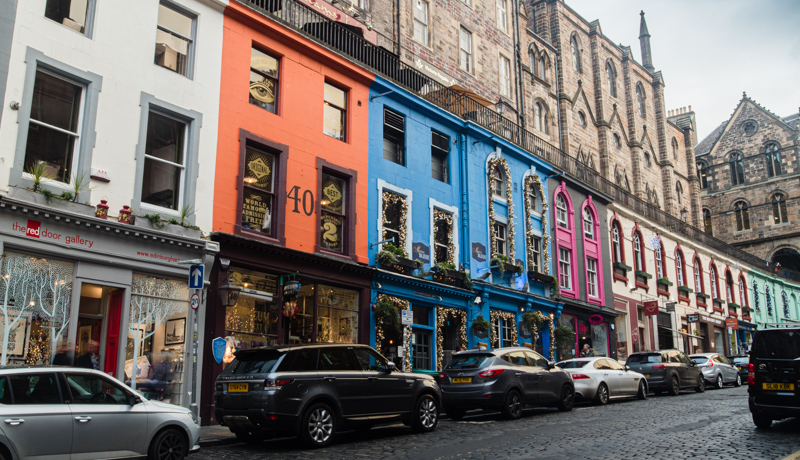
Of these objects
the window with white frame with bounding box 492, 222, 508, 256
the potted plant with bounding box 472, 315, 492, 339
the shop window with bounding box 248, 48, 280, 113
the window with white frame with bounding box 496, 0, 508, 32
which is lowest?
the potted plant with bounding box 472, 315, 492, 339

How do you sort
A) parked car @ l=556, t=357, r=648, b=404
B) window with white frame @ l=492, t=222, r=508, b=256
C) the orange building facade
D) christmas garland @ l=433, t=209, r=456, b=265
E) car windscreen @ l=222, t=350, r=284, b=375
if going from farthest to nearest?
window with white frame @ l=492, t=222, r=508, b=256 → christmas garland @ l=433, t=209, r=456, b=265 → parked car @ l=556, t=357, r=648, b=404 → the orange building facade → car windscreen @ l=222, t=350, r=284, b=375

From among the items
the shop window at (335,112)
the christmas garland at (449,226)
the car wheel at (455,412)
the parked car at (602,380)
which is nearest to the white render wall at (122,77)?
the shop window at (335,112)

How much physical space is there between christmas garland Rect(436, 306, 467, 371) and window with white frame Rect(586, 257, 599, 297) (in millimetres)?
10259

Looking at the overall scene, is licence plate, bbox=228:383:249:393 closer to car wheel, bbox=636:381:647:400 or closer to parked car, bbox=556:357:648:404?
parked car, bbox=556:357:648:404

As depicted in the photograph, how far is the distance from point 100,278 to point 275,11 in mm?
9744

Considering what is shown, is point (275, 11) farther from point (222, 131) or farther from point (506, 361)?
point (506, 361)

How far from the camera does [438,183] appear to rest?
77.2 feet

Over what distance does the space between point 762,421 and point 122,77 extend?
48.3ft

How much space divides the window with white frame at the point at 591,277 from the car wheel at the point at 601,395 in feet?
42.0

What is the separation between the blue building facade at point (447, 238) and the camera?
20734mm

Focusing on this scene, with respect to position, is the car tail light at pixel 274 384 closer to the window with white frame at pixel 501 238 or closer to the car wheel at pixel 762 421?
the car wheel at pixel 762 421

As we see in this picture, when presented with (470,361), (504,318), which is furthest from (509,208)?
(470,361)

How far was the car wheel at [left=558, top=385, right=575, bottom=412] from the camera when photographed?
1680 centimetres

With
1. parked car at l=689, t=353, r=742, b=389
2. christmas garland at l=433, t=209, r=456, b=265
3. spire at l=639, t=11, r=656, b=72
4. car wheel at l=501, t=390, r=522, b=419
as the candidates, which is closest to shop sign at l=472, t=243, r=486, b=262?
christmas garland at l=433, t=209, r=456, b=265
